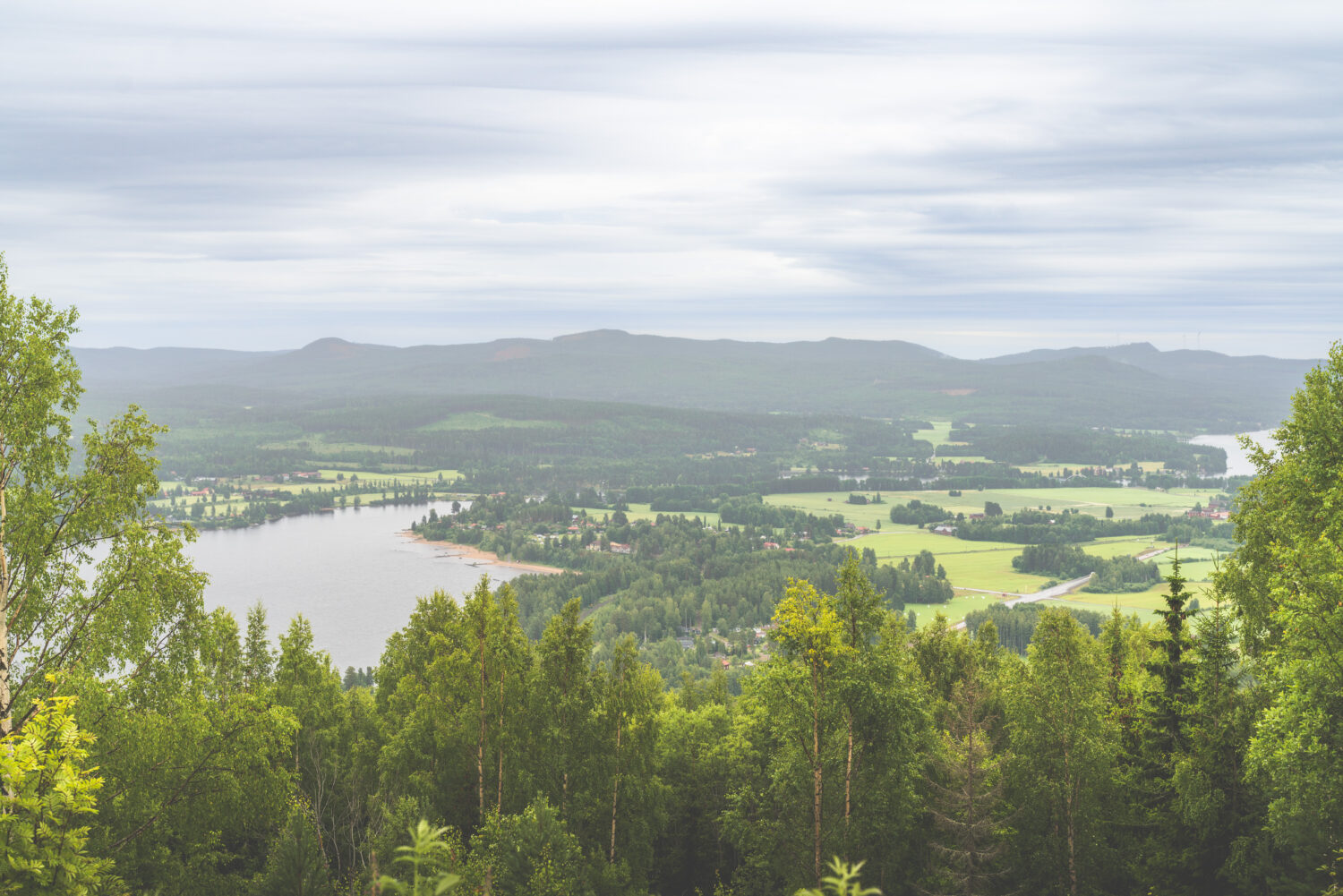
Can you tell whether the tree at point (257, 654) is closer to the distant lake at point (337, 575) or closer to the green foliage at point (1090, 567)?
the distant lake at point (337, 575)

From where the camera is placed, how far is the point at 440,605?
1071 inches

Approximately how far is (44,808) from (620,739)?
537 inches

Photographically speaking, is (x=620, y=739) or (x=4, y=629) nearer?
(x=4, y=629)

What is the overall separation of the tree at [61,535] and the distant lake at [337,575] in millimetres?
54780

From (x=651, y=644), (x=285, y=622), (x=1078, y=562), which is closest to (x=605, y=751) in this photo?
(x=651, y=644)

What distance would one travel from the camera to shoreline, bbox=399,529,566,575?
425 ft

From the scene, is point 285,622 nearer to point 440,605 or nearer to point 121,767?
point 440,605

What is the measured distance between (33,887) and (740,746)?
63.9ft

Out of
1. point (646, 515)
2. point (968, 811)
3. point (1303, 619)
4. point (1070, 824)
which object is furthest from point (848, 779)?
point (646, 515)

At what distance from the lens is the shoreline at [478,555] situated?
12962cm

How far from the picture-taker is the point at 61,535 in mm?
12680

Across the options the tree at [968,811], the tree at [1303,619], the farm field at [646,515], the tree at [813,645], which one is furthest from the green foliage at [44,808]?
the farm field at [646,515]

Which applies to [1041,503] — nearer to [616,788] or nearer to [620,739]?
[620,739]

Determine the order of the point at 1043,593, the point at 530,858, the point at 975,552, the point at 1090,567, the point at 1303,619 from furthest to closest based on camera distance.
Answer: the point at 975,552 → the point at 1090,567 → the point at 1043,593 → the point at 530,858 → the point at 1303,619
